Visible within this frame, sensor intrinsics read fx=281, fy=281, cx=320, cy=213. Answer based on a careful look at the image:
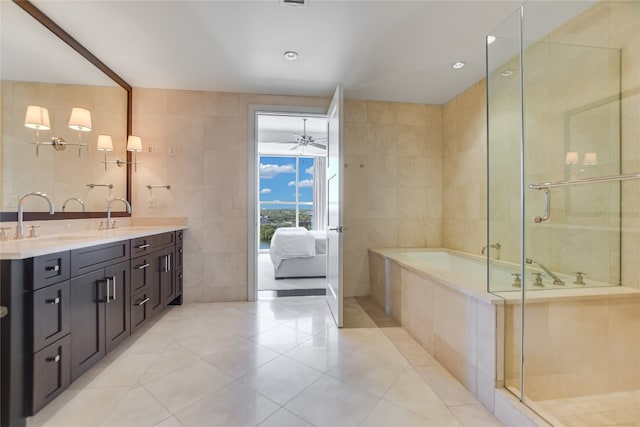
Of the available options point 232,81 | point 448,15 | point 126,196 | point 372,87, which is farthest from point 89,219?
point 448,15

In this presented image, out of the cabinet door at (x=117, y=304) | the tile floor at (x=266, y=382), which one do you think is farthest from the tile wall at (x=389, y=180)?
the cabinet door at (x=117, y=304)

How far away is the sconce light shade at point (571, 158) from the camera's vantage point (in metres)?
1.83

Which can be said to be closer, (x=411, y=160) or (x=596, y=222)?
(x=596, y=222)

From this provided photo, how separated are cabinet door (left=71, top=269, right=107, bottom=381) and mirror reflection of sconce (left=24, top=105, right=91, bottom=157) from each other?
42.0 inches

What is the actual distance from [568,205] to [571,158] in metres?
0.31

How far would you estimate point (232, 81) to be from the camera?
3.01 meters

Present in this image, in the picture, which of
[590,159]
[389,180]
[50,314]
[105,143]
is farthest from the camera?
[389,180]

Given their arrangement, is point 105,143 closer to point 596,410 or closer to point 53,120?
point 53,120

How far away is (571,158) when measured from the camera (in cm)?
184

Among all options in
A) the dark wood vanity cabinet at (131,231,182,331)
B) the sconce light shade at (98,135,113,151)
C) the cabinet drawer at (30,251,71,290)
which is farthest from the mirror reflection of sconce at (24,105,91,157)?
the cabinet drawer at (30,251,71,290)

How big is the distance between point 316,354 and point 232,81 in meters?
2.77

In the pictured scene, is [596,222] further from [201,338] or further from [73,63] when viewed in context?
[73,63]

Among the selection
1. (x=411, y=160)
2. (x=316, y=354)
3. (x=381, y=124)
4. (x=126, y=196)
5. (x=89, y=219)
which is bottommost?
(x=316, y=354)

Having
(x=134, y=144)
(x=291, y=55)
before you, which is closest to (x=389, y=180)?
(x=291, y=55)
